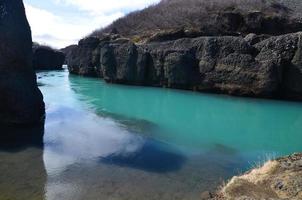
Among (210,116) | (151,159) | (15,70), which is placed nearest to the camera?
(151,159)

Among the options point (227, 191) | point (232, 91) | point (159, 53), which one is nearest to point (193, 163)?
point (227, 191)

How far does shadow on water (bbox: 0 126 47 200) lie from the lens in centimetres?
927

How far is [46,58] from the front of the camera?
221 ft

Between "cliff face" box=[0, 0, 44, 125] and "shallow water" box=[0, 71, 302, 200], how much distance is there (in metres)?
1.31

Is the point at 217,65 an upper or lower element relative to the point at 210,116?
upper

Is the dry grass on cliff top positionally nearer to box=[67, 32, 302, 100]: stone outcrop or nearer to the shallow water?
box=[67, 32, 302, 100]: stone outcrop

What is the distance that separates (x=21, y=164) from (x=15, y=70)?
6.44 meters

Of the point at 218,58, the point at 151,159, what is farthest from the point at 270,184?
the point at 218,58

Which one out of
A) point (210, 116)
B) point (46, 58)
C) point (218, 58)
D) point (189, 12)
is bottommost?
point (210, 116)

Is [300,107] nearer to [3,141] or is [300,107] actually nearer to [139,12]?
[3,141]

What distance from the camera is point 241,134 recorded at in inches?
678

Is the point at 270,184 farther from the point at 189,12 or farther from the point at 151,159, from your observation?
the point at 189,12

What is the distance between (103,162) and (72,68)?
1690 inches

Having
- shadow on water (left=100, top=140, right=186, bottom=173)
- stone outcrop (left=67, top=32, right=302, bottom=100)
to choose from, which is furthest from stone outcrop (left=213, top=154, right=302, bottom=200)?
stone outcrop (left=67, top=32, right=302, bottom=100)
